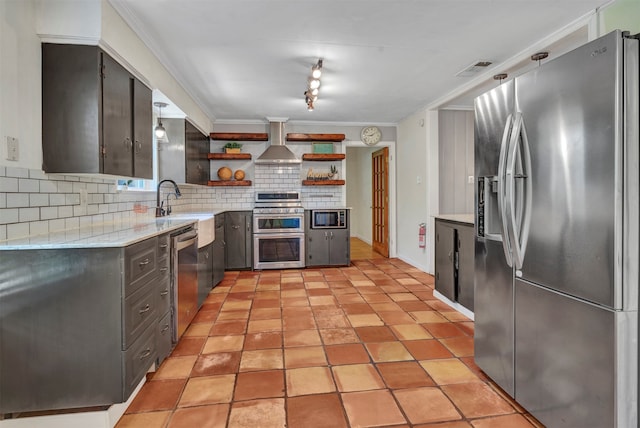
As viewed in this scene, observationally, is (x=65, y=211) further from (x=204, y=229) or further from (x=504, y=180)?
(x=504, y=180)

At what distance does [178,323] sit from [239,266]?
8.40ft

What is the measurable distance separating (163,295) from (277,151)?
351 centimetres

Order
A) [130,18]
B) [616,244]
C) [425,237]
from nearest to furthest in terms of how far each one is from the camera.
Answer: [616,244], [130,18], [425,237]

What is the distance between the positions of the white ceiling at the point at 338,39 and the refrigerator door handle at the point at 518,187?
1.15 meters

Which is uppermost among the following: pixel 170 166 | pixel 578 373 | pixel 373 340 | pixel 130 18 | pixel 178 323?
pixel 130 18

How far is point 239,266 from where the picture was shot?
510 centimetres

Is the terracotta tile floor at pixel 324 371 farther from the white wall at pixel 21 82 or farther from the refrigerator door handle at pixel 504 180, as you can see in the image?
the white wall at pixel 21 82

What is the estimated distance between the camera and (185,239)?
267cm

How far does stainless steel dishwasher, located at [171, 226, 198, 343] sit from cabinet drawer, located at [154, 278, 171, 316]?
104mm

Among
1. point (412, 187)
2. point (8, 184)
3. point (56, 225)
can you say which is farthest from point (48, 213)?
point (412, 187)

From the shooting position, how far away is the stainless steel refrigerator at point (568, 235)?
1274 millimetres

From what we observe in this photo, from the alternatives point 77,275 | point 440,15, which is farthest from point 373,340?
point 440,15

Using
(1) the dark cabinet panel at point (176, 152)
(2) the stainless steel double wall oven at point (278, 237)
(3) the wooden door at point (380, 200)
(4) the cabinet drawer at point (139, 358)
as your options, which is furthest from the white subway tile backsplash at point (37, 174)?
(3) the wooden door at point (380, 200)

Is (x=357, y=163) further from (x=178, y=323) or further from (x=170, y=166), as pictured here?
(x=178, y=323)
